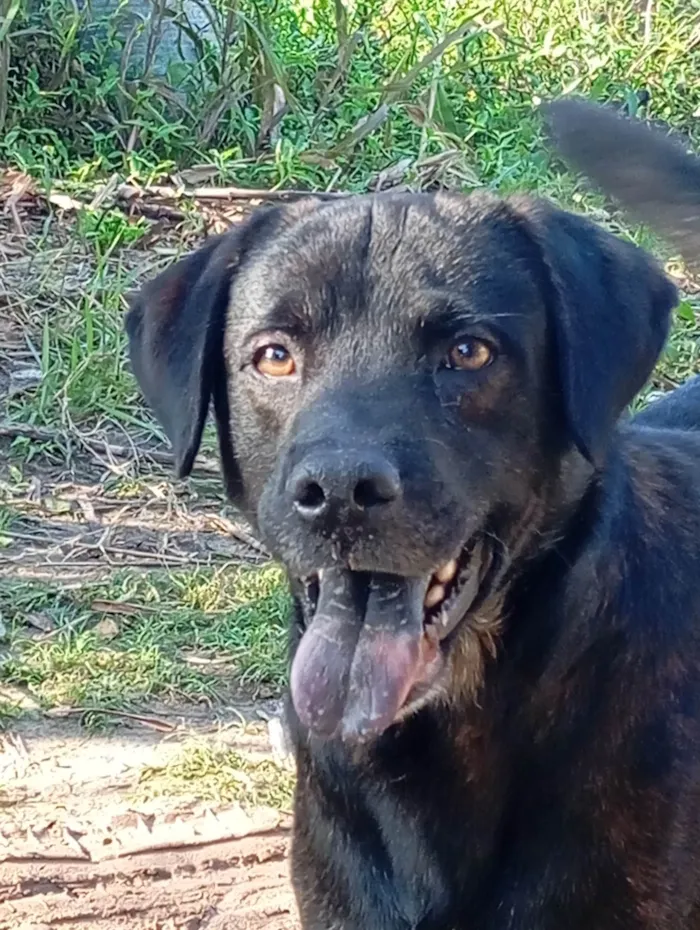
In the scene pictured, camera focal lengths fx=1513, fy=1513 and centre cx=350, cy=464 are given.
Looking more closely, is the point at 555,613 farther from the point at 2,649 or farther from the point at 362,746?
the point at 2,649

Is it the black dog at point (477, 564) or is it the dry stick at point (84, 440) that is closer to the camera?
the black dog at point (477, 564)

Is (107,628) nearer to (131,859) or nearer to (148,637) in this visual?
(148,637)

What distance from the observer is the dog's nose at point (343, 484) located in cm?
234

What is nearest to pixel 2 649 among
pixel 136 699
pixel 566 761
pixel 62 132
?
pixel 136 699

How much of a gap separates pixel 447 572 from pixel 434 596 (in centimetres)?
5

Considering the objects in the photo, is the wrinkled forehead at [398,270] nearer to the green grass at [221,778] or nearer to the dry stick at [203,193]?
the green grass at [221,778]

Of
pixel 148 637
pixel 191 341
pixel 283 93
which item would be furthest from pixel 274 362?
pixel 283 93

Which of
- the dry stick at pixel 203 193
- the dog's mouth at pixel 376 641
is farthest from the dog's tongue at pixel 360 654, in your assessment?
the dry stick at pixel 203 193

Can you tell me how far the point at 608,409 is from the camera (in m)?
2.65

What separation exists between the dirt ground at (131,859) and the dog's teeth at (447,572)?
122 centimetres

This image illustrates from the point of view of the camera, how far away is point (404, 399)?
2.55 meters

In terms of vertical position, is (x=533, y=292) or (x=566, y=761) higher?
(x=533, y=292)

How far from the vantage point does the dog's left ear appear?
104 inches

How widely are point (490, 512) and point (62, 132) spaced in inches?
210
